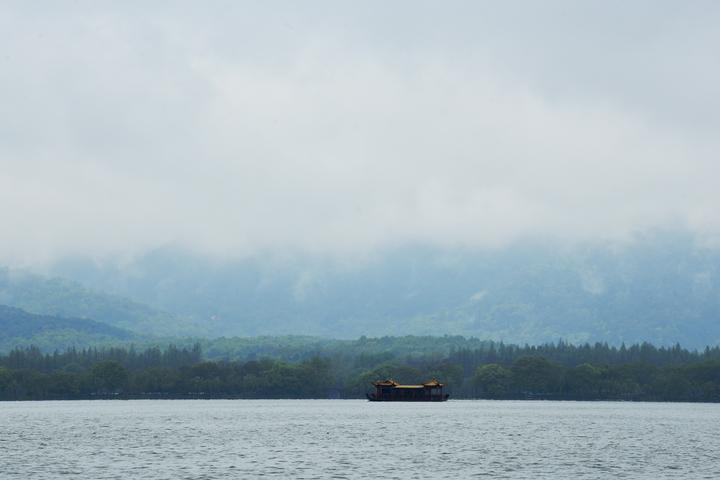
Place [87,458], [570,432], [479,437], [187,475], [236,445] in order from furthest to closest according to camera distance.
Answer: [570,432]
[479,437]
[236,445]
[87,458]
[187,475]

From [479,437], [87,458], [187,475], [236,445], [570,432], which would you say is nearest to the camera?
[187,475]

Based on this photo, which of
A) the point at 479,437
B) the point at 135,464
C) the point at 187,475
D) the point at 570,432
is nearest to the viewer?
the point at 187,475

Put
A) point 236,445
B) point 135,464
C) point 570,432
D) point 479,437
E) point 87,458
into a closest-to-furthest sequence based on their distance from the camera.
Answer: point 135,464 → point 87,458 → point 236,445 → point 479,437 → point 570,432

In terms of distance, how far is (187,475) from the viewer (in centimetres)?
11444

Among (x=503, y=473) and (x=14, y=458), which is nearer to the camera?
(x=503, y=473)

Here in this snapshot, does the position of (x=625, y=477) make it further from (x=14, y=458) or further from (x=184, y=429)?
(x=184, y=429)

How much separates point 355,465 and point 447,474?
1355 centimetres

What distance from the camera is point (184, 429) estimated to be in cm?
19350

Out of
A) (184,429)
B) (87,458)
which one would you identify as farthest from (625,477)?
(184,429)

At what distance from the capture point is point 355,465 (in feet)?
415

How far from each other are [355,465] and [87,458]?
34096 millimetres

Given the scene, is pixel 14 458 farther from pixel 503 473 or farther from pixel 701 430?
pixel 701 430

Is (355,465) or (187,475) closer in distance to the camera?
(187,475)

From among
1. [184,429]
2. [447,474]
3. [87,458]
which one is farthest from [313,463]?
[184,429]
